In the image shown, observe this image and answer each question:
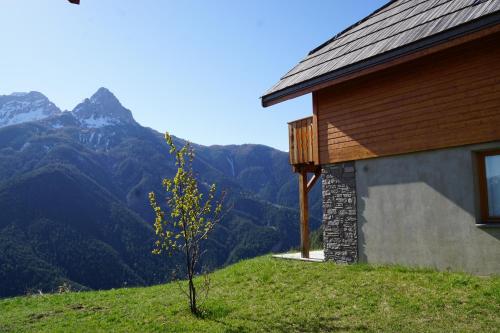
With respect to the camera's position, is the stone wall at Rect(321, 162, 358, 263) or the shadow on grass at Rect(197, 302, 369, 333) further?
the stone wall at Rect(321, 162, 358, 263)

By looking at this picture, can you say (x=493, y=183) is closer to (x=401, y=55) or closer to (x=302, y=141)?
(x=401, y=55)

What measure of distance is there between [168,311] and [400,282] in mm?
4972

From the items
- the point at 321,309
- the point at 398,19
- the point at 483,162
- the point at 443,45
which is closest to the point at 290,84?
the point at 398,19

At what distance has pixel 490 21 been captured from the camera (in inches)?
339

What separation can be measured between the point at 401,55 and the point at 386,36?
4.85ft

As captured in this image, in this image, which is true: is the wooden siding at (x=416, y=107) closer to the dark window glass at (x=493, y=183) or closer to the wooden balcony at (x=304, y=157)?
the dark window glass at (x=493, y=183)

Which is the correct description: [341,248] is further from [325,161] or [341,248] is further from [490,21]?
[490,21]

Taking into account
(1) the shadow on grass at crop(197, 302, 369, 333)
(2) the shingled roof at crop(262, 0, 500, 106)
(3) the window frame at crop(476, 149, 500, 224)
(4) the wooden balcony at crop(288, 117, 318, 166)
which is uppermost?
(2) the shingled roof at crop(262, 0, 500, 106)

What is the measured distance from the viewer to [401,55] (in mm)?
10242

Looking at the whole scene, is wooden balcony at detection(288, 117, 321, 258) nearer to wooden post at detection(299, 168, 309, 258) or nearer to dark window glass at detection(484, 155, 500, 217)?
wooden post at detection(299, 168, 309, 258)

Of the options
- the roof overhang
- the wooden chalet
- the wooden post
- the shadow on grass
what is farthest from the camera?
the wooden post

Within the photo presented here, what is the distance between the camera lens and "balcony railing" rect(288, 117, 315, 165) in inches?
554

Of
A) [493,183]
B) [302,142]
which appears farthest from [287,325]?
[302,142]

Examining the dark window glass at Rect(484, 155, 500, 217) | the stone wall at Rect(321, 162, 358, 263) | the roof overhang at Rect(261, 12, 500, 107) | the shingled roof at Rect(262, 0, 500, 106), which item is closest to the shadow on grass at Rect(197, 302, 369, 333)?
the dark window glass at Rect(484, 155, 500, 217)
